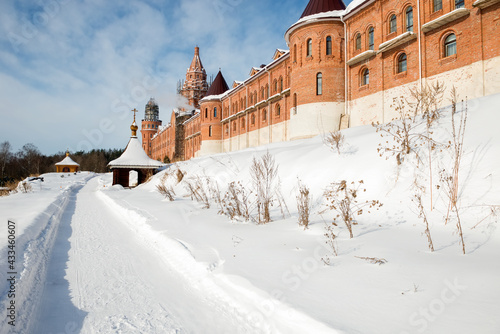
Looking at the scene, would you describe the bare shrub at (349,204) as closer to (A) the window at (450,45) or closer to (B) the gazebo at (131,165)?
(A) the window at (450,45)

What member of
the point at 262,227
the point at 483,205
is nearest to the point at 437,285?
the point at 483,205

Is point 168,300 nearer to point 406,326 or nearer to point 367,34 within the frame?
point 406,326

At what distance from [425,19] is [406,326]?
727 inches

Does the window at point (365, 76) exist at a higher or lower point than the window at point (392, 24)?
lower

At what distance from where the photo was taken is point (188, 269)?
13.4 feet

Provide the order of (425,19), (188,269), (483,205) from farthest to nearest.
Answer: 1. (425,19)
2. (483,205)
3. (188,269)

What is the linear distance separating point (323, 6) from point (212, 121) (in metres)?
22.7

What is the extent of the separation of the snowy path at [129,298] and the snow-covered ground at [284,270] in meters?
0.01

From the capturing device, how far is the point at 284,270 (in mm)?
3615

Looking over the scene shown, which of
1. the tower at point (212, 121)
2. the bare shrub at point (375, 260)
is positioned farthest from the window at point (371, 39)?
the tower at point (212, 121)

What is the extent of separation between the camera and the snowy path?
2740 mm

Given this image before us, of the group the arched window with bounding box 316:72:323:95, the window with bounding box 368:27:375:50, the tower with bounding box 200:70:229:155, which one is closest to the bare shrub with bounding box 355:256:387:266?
the arched window with bounding box 316:72:323:95

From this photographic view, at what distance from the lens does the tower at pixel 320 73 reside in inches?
808

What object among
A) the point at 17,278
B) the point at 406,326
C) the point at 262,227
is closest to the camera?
the point at 406,326
